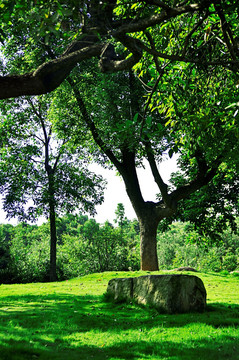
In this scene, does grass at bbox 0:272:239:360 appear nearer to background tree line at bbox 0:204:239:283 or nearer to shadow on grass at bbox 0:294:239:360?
shadow on grass at bbox 0:294:239:360

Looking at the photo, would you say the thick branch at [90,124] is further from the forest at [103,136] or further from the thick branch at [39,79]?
the thick branch at [39,79]

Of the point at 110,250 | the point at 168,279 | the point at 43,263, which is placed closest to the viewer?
the point at 168,279

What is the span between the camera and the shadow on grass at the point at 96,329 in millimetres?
5582

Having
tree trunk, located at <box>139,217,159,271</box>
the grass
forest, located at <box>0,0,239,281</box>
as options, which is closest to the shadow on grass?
the grass

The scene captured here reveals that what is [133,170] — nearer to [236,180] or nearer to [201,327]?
[236,180]

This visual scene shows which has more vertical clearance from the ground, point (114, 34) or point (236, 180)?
point (236, 180)

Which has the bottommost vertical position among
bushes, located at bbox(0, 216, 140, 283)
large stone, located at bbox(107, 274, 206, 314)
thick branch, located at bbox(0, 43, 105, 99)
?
large stone, located at bbox(107, 274, 206, 314)

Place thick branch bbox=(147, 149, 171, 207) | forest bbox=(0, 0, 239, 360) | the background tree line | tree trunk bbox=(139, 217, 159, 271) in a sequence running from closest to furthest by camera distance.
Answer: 1. forest bbox=(0, 0, 239, 360)
2. thick branch bbox=(147, 149, 171, 207)
3. tree trunk bbox=(139, 217, 159, 271)
4. the background tree line

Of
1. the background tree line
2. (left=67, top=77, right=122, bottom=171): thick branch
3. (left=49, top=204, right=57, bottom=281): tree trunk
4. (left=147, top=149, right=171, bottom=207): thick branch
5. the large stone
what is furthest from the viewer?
the background tree line

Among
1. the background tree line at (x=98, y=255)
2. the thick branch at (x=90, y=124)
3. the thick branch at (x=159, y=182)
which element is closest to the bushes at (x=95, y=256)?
the background tree line at (x=98, y=255)

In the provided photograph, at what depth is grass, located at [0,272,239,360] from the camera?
5.60 meters

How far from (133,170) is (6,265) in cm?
1485

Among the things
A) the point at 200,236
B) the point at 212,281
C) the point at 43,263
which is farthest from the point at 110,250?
the point at 212,281

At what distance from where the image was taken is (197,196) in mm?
20078
